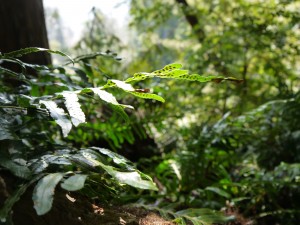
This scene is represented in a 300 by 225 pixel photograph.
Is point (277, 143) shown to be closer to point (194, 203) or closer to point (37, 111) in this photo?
point (194, 203)

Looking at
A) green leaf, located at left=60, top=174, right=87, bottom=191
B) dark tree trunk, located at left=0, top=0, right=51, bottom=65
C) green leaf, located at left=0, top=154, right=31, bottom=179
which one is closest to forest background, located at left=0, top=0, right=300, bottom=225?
green leaf, located at left=0, top=154, right=31, bottom=179

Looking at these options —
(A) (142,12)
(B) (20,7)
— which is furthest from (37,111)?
(A) (142,12)

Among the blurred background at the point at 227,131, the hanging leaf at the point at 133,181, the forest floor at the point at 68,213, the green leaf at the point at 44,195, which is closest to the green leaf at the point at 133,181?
the hanging leaf at the point at 133,181

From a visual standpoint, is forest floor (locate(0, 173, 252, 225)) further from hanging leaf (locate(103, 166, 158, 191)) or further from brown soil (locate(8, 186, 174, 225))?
hanging leaf (locate(103, 166, 158, 191))

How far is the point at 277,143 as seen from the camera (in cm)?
249

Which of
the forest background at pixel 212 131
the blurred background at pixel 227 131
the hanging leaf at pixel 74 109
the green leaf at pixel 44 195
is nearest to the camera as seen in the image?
the green leaf at pixel 44 195

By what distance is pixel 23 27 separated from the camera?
192 centimetres

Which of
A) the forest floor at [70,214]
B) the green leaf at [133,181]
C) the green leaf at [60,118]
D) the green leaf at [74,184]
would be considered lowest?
the forest floor at [70,214]

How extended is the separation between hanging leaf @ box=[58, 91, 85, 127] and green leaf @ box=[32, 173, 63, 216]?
0.11 meters

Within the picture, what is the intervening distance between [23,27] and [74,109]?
4.72 feet

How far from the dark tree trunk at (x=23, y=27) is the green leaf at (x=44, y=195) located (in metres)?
1.42

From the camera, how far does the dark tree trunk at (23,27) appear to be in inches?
73.2

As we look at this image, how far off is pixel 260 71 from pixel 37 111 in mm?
3537

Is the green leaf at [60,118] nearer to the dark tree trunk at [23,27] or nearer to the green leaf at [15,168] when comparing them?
the green leaf at [15,168]
